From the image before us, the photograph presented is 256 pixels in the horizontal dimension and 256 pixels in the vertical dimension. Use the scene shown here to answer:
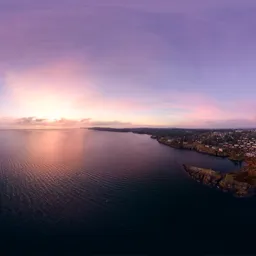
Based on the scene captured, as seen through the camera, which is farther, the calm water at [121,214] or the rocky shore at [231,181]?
the rocky shore at [231,181]

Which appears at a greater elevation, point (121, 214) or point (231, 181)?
point (231, 181)

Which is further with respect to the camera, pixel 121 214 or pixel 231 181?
pixel 231 181

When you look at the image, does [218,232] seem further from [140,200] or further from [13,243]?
[13,243]

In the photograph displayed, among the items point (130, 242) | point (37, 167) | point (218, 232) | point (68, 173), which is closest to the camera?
point (130, 242)

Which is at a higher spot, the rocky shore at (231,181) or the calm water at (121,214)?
the rocky shore at (231,181)

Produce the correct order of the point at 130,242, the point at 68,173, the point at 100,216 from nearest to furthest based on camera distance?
the point at 130,242, the point at 100,216, the point at 68,173

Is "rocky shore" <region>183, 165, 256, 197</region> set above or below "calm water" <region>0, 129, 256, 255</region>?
above

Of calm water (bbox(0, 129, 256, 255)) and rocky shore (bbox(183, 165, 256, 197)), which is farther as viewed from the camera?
rocky shore (bbox(183, 165, 256, 197))

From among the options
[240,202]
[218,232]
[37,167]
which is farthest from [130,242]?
[37,167]
